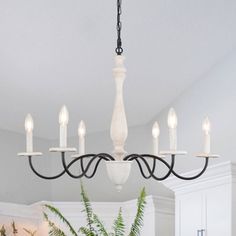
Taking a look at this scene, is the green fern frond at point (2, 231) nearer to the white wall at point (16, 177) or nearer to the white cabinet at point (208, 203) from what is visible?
the white wall at point (16, 177)

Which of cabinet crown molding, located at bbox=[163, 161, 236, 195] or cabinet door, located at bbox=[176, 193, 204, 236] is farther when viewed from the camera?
cabinet door, located at bbox=[176, 193, 204, 236]

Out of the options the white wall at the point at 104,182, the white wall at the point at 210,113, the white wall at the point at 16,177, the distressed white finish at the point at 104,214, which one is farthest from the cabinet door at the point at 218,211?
the white wall at the point at 16,177

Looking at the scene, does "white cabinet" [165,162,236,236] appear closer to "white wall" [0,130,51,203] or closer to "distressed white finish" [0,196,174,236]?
"distressed white finish" [0,196,174,236]

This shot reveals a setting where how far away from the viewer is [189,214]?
7262 millimetres

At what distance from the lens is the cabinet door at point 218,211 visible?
6.70m

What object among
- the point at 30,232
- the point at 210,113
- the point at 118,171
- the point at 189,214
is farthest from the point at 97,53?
the point at 118,171

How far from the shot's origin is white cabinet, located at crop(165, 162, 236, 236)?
6.70 metres

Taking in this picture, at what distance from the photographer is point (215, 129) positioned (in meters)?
7.92

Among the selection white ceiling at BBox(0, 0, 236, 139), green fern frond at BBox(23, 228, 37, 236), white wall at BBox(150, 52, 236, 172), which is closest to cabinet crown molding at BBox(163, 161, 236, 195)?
white wall at BBox(150, 52, 236, 172)

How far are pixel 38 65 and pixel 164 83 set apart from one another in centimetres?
137

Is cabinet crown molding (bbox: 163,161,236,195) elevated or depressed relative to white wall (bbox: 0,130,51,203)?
depressed

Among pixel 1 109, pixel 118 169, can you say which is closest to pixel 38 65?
pixel 1 109

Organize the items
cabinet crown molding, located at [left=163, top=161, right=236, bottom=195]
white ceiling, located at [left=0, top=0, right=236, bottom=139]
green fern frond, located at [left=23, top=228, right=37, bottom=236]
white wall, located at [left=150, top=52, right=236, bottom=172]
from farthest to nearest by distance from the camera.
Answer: green fern frond, located at [left=23, top=228, right=37, bottom=236], white wall, located at [left=150, top=52, right=236, bottom=172], white ceiling, located at [left=0, top=0, right=236, bottom=139], cabinet crown molding, located at [left=163, top=161, right=236, bottom=195]

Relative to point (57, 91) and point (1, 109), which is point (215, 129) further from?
point (1, 109)
